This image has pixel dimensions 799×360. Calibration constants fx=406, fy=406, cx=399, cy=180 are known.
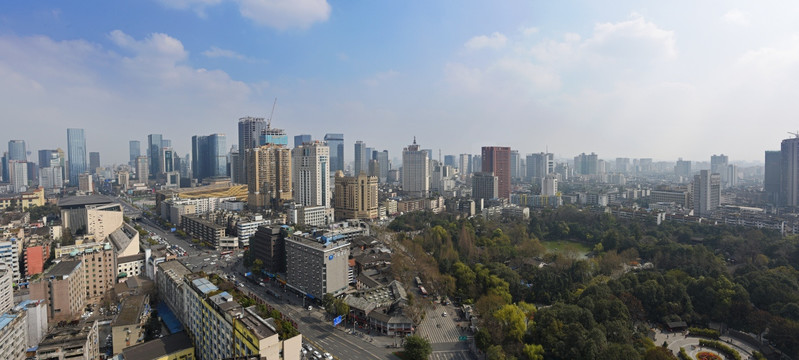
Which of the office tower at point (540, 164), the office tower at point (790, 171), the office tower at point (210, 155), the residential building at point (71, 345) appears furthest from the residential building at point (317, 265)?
the office tower at point (540, 164)

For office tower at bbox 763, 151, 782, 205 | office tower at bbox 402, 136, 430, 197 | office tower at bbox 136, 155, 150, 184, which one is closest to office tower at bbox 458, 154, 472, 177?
office tower at bbox 402, 136, 430, 197

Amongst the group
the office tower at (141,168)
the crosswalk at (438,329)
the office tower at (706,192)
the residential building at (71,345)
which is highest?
the office tower at (141,168)

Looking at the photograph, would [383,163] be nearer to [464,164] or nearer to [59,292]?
[464,164]

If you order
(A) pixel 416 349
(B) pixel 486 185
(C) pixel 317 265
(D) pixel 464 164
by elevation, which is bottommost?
(A) pixel 416 349

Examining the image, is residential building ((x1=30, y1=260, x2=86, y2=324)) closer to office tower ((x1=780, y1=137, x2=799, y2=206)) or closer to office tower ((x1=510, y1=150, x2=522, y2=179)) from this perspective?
office tower ((x1=780, y1=137, x2=799, y2=206))

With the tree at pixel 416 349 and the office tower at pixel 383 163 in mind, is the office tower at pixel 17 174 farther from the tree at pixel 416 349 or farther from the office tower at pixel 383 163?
the tree at pixel 416 349

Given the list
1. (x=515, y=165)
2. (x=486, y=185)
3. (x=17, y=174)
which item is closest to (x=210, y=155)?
(x=17, y=174)
